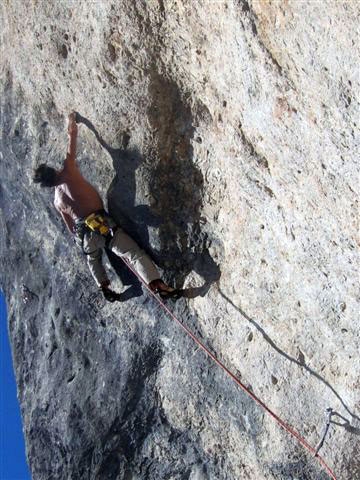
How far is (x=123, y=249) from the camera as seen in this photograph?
14.5 ft

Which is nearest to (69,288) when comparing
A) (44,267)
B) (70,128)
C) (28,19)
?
(44,267)

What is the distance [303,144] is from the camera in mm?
3158

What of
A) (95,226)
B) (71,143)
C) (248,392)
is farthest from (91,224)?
(248,392)

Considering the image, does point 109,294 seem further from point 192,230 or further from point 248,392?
point 248,392

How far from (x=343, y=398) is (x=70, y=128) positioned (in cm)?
221

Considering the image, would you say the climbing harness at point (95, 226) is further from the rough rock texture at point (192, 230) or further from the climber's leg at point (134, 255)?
the rough rock texture at point (192, 230)

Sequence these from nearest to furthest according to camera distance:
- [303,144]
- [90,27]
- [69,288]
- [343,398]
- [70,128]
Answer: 1. [303,144]
2. [343,398]
3. [90,27]
4. [70,128]
5. [69,288]

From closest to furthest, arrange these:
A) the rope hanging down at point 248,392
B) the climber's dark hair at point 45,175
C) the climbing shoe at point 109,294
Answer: the rope hanging down at point 248,392 < the climber's dark hair at point 45,175 < the climbing shoe at point 109,294

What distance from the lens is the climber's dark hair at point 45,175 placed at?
14.6ft

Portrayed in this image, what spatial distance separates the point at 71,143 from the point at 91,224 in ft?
1.75

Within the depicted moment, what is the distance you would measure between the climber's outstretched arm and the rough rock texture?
0.22ft

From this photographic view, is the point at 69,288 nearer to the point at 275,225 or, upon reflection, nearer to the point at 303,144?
the point at 275,225

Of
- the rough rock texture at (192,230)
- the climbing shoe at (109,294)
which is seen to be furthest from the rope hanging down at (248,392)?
the climbing shoe at (109,294)

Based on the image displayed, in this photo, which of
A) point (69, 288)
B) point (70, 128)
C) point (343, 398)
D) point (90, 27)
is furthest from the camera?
point (69, 288)
